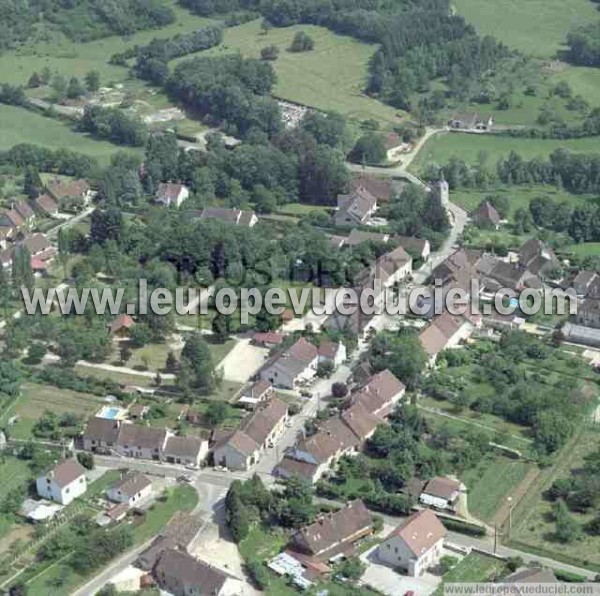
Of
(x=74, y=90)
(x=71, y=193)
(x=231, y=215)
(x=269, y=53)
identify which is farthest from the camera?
(x=269, y=53)

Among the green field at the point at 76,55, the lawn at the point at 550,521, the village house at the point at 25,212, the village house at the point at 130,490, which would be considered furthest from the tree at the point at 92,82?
the lawn at the point at 550,521

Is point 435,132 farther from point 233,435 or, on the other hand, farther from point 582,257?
point 233,435

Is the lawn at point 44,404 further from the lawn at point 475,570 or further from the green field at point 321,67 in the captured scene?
the green field at point 321,67

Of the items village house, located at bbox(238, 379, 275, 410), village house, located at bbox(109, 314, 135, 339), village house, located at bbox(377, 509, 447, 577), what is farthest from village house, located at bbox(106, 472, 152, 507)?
village house, located at bbox(109, 314, 135, 339)

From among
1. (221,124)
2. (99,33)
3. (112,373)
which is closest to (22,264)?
(112,373)

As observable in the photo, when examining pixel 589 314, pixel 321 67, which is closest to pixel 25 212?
pixel 589 314

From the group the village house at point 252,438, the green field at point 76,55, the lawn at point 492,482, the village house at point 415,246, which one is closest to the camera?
the lawn at point 492,482

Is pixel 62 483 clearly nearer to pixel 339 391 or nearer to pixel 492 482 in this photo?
pixel 339 391
